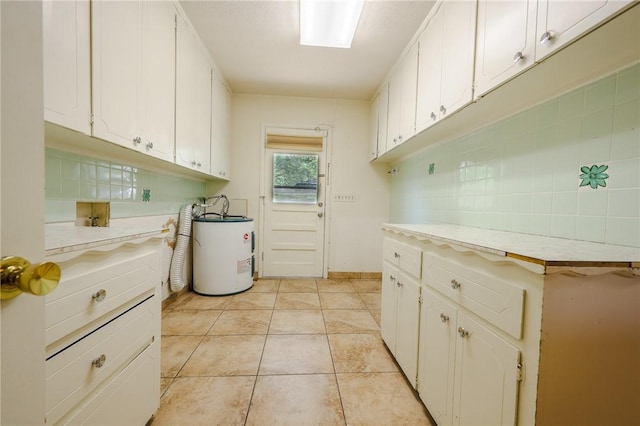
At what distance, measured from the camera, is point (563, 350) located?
652mm

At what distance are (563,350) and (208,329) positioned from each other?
6.89 feet

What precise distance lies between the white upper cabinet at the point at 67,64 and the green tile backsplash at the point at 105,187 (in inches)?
15.7

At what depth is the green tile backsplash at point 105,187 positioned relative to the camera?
1.23 meters

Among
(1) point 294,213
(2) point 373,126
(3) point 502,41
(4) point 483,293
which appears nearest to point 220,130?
(1) point 294,213

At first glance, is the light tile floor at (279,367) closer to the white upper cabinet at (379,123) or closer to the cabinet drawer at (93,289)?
the cabinet drawer at (93,289)

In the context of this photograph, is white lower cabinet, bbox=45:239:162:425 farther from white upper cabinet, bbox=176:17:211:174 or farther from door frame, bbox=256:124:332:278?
door frame, bbox=256:124:332:278

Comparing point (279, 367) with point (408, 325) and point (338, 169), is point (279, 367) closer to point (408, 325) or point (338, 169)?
point (408, 325)

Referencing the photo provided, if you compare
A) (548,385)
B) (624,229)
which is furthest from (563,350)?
(624,229)

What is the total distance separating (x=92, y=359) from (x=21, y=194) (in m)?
0.68

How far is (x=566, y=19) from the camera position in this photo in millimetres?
823

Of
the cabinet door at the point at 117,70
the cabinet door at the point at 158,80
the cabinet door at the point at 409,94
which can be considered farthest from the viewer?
the cabinet door at the point at 409,94

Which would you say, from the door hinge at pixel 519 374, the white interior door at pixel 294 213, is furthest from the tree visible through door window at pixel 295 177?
the door hinge at pixel 519 374

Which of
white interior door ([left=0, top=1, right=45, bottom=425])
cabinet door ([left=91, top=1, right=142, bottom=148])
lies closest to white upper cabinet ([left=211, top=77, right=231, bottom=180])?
cabinet door ([left=91, top=1, right=142, bottom=148])

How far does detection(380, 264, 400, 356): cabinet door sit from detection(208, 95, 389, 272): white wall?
1656 mm
